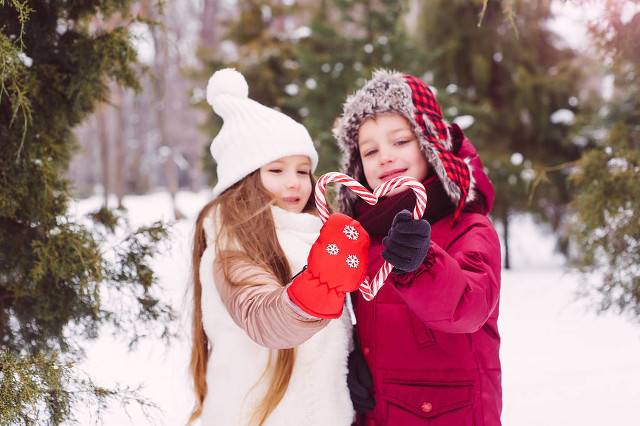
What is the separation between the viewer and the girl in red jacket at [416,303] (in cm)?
167

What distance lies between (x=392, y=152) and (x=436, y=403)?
100 centimetres

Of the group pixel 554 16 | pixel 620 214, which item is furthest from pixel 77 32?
pixel 554 16

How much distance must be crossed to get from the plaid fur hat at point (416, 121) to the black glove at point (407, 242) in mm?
610

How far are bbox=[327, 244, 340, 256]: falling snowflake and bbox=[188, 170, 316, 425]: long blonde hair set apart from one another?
1.38 ft

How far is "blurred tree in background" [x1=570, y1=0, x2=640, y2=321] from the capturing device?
2895 millimetres

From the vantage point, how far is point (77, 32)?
240cm

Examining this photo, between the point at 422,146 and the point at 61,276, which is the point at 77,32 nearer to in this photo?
the point at 61,276

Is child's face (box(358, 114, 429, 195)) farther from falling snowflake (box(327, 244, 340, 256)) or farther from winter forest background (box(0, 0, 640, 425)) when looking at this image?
falling snowflake (box(327, 244, 340, 256))

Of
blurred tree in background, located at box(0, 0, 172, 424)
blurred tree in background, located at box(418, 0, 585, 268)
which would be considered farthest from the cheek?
blurred tree in background, located at box(418, 0, 585, 268)

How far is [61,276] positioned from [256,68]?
8.10 meters

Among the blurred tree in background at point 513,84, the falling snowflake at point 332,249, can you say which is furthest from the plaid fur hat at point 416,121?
the blurred tree in background at point 513,84

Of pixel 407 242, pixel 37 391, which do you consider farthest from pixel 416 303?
pixel 37 391

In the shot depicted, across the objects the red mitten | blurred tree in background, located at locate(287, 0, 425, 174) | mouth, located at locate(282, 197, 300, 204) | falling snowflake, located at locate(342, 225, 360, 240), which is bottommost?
the red mitten

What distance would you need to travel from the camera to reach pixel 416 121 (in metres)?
1.98
